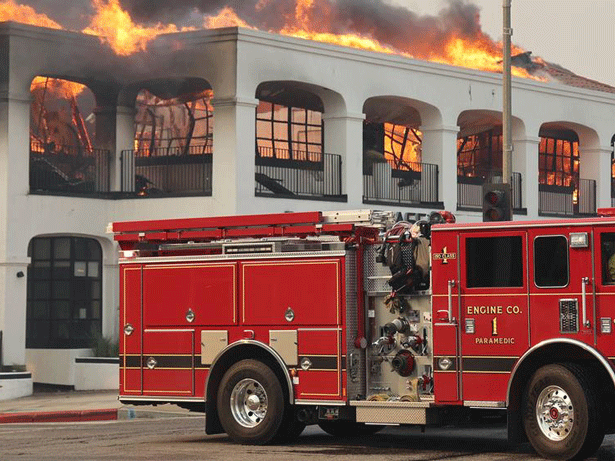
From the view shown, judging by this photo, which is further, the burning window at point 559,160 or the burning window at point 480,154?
the burning window at point 559,160

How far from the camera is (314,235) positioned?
15.0 m

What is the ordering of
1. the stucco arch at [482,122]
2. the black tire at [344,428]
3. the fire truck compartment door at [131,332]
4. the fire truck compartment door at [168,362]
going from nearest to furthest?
the fire truck compartment door at [168,362]
the fire truck compartment door at [131,332]
the black tire at [344,428]
the stucco arch at [482,122]

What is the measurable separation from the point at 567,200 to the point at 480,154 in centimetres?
272

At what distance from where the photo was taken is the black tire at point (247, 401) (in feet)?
49.4

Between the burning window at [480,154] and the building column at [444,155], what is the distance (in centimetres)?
439

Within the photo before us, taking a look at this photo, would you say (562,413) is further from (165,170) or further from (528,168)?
(528,168)

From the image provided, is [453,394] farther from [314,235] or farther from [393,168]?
[393,168]

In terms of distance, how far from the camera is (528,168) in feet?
112

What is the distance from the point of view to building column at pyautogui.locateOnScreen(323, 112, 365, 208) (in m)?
30.0

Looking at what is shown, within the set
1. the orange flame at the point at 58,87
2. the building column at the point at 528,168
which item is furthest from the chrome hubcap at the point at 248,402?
the building column at the point at 528,168

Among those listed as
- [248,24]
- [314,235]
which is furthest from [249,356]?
[248,24]

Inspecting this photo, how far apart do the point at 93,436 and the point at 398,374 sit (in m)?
4.36

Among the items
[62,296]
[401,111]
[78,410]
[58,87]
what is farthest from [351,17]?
[78,410]

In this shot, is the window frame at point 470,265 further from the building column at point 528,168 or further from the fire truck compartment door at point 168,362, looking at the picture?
the building column at point 528,168
